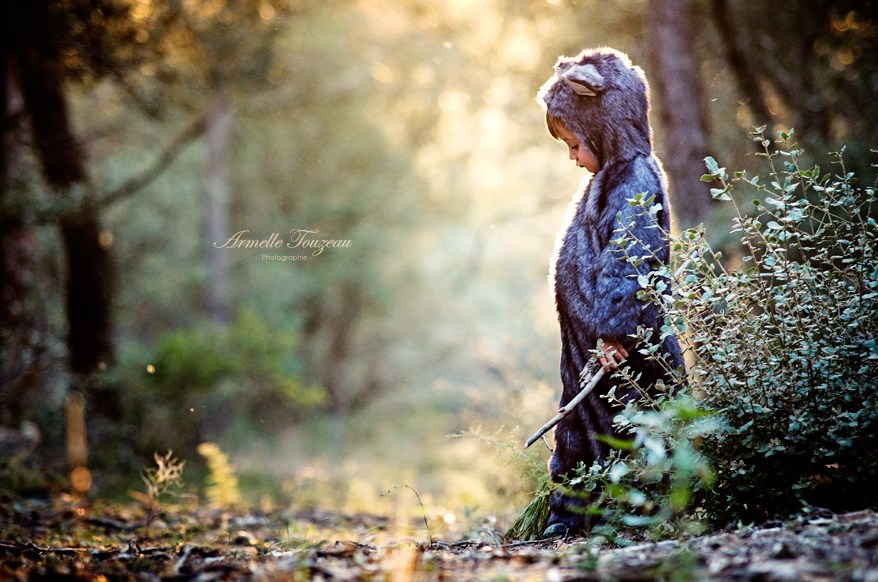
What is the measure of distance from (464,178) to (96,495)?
60.0 feet

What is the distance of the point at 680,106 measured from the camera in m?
9.03

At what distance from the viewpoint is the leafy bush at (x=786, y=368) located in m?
3.48

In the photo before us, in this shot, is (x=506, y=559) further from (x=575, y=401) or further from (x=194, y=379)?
(x=194, y=379)

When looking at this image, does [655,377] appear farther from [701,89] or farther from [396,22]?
[396,22]

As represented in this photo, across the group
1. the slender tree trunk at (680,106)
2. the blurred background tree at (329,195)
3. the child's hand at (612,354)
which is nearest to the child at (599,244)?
the child's hand at (612,354)

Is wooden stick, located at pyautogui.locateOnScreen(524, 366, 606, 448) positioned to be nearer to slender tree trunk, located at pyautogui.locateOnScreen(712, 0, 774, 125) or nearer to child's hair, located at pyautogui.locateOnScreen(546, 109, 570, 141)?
child's hair, located at pyautogui.locateOnScreen(546, 109, 570, 141)

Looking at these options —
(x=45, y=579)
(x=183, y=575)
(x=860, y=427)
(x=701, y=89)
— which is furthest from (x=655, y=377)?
(x=701, y=89)

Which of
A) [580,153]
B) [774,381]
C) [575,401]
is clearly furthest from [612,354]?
[580,153]

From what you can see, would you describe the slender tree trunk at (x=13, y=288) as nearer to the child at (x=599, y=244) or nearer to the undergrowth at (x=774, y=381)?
the child at (x=599, y=244)

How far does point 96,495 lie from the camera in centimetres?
899

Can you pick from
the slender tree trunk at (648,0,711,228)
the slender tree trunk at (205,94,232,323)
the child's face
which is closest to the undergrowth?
the child's face

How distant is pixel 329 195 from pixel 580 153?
1813 centimetres

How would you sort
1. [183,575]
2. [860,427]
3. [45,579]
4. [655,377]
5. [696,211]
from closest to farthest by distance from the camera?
1. [45,579]
2. [183,575]
3. [860,427]
4. [655,377]
5. [696,211]

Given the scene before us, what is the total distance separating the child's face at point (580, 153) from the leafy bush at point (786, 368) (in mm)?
695
